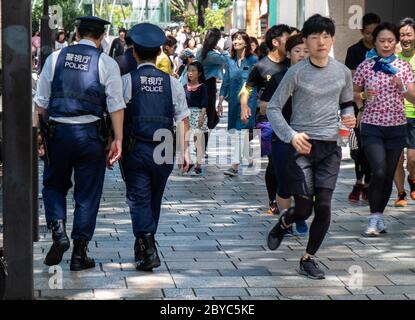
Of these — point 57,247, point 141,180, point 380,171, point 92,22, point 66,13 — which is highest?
point 66,13

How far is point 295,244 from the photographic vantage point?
8.84 m

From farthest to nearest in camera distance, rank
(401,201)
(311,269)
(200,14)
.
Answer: (200,14)
(401,201)
(311,269)

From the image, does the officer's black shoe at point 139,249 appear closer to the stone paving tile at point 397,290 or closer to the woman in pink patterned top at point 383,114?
the stone paving tile at point 397,290

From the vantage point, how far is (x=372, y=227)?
9.21 meters

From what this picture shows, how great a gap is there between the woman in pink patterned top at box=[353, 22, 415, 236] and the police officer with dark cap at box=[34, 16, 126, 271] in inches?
105

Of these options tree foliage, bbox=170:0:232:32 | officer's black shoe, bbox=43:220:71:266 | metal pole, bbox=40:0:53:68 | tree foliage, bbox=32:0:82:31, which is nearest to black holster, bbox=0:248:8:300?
officer's black shoe, bbox=43:220:71:266

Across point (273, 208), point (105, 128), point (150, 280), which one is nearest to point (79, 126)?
point (105, 128)

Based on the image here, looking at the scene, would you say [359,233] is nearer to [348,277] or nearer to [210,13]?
[348,277]

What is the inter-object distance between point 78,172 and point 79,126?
0.35 metres

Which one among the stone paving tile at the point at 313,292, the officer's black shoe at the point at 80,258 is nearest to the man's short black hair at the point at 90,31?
the officer's black shoe at the point at 80,258

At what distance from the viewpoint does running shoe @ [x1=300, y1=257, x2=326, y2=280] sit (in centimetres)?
738

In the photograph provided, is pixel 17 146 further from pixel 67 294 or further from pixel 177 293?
pixel 177 293

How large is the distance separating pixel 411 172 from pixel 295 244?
2.86 meters

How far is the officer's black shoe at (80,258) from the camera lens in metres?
7.67
